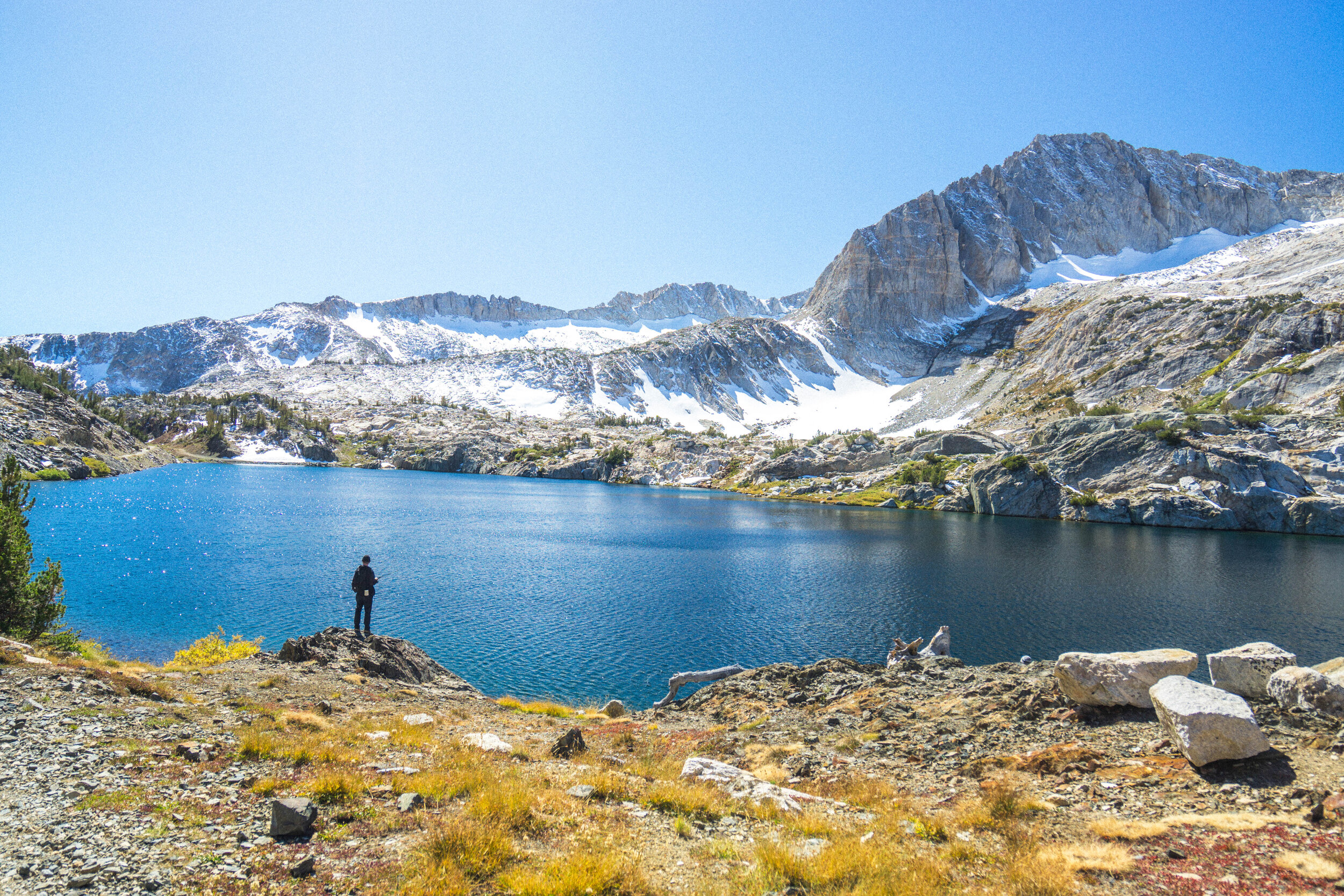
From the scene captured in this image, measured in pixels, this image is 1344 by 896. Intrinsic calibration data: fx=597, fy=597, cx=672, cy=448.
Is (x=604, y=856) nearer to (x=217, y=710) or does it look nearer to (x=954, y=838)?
(x=954, y=838)

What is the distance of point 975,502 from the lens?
11719 cm

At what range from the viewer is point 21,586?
70.0ft

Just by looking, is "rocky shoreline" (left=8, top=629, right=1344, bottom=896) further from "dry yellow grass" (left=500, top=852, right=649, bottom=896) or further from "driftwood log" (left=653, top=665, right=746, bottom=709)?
"driftwood log" (left=653, top=665, right=746, bottom=709)

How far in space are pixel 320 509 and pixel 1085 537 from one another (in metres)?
105

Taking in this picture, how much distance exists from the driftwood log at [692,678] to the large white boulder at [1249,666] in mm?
16563

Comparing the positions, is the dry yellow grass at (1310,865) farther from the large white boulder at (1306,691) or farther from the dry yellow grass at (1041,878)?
the large white boulder at (1306,691)

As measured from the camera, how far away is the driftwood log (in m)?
26.5

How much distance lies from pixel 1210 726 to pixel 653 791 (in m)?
11.1

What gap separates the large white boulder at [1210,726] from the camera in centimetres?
1159

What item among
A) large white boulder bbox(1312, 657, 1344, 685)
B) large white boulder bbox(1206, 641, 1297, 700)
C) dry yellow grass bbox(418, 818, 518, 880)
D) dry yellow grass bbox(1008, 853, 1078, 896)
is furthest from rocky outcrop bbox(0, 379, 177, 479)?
large white boulder bbox(1312, 657, 1344, 685)

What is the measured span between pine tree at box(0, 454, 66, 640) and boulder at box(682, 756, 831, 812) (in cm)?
2445

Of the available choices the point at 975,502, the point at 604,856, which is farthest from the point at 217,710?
the point at 975,502

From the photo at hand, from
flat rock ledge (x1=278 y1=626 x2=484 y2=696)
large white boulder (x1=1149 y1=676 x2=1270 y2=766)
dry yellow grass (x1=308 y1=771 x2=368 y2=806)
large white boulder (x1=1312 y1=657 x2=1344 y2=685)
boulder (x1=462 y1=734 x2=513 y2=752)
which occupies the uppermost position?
large white boulder (x1=1312 y1=657 x2=1344 y2=685)

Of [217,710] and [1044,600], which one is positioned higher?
[217,710]
